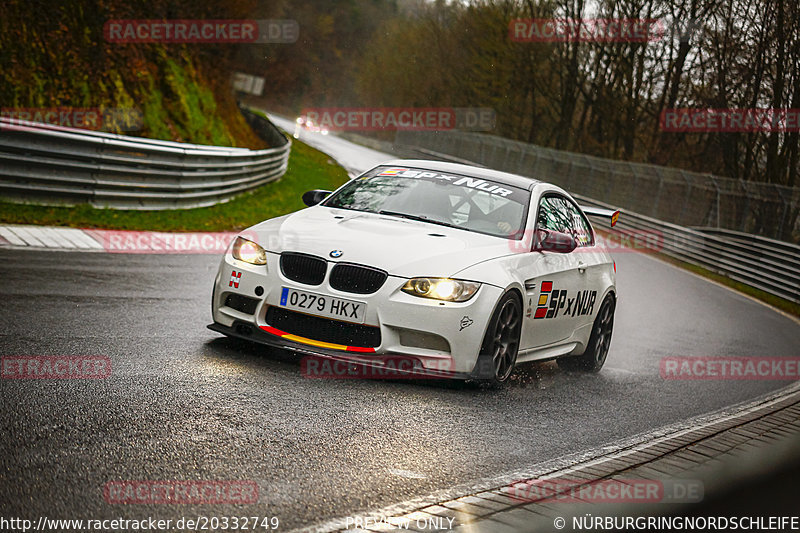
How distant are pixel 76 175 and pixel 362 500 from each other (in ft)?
38.5

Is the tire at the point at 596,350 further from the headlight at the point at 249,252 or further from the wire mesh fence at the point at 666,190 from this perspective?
the wire mesh fence at the point at 666,190

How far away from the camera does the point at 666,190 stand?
3616 cm

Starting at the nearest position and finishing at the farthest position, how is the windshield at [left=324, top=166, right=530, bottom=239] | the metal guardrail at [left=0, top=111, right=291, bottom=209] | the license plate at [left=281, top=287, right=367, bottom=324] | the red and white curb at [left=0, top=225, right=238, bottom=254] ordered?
the license plate at [left=281, top=287, right=367, bottom=324]
the windshield at [left=324, top=166, right=530, bottom=239]
the red and white curb at [left=0, top=225, right=238, bottom=254]
the metal guardrail at [left=0, top=111, right=291, bottom=209]

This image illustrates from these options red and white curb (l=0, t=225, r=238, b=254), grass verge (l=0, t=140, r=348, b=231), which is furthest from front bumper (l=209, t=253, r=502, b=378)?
grass verge (l=0, t=140, r=348, b=231)

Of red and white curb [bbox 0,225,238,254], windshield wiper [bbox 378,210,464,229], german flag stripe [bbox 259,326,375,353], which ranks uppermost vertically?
windshield wiper [bbox 378,210,464,229]

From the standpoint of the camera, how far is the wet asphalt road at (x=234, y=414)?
4430mm

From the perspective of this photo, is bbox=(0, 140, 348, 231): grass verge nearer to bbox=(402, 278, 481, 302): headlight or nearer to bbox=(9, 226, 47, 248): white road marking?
bbox=(9, 226, 47, 248): white road marking

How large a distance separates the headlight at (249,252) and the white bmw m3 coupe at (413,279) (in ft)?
0.04

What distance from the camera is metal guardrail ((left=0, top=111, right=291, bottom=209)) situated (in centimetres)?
1394

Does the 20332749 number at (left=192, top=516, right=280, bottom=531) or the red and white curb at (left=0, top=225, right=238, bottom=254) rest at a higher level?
the 20332749 number at (left=192, top=516, right=280, bottom=531)

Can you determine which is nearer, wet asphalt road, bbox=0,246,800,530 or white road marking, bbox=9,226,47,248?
wet asphalt road, bbox=0,246,800,530

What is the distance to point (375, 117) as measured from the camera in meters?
84.7

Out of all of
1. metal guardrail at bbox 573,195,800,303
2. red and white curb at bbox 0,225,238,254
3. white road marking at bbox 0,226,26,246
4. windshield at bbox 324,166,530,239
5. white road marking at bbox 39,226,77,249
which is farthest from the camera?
metal guardrail at bbox 573,195,800,303

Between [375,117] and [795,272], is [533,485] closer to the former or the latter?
[795,272]
